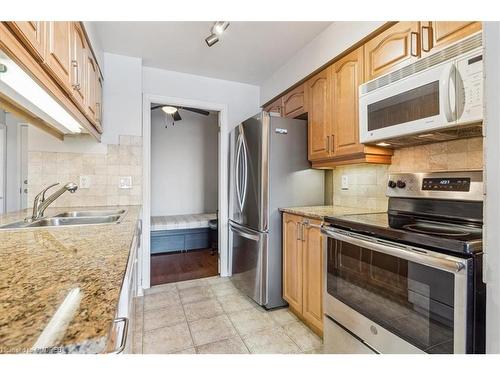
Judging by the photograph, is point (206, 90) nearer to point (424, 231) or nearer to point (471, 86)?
point (471, 86)

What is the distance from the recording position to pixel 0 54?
72 cm

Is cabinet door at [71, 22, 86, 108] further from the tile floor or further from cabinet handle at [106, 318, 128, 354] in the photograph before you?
the tile floor

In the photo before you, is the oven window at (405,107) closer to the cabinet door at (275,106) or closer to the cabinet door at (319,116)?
the cabinet door at (319,116)

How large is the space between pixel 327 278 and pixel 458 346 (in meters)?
0.71

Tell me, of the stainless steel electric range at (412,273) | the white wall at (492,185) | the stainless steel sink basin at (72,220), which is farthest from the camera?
the stainless steel sink basin at (72,220)

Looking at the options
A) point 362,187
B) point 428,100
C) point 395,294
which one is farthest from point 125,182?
point 428,100

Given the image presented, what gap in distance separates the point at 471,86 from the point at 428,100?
181mm

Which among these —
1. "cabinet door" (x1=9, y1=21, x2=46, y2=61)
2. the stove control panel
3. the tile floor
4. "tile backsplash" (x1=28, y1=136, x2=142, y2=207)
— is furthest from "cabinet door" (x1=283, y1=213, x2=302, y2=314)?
"cabinet door" (x1=9, y1=21, x2=46, y2=61)

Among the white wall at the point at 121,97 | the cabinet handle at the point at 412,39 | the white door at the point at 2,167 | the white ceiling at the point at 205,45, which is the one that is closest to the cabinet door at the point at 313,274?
the cabinet handle at the point at 412,39

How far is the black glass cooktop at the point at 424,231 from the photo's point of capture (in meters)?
0.92

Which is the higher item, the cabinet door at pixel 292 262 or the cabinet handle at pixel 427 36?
the cabinet handle at pixel 427 36

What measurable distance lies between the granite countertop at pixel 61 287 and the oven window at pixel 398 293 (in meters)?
1.10
